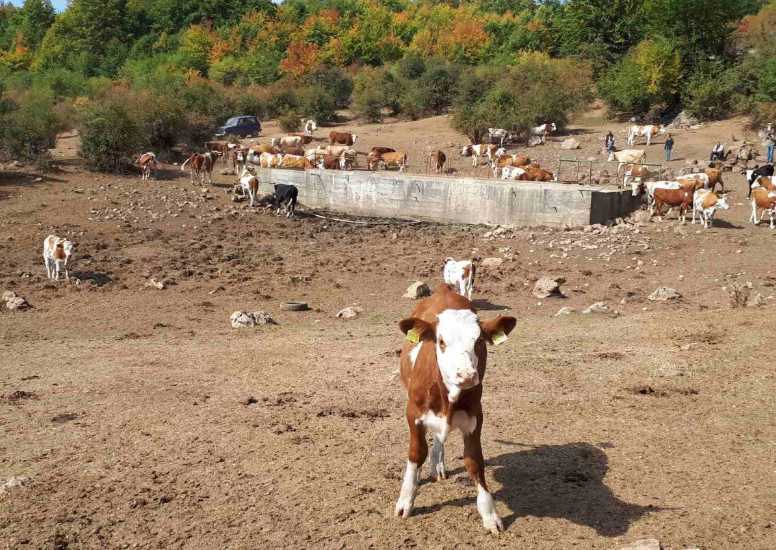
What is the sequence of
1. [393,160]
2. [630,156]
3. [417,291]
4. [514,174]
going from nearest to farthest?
1. [417,291]
2. [514,174]
3. [630,156]
4. [393,160]

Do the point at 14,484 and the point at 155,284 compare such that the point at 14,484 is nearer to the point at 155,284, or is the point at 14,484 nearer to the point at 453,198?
the point at 155,284

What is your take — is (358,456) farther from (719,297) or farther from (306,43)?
(306,43)

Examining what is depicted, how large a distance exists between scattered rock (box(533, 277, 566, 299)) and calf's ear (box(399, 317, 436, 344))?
10535 millimetres

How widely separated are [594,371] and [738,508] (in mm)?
3867

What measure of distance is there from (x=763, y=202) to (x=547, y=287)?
10101 mm

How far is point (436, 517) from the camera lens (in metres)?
5.68

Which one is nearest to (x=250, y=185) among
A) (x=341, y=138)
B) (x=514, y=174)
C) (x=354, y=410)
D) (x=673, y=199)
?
(x=514, y=174)

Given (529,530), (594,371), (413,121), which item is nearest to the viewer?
(529,530)

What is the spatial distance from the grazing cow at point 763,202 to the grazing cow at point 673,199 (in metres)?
1.78

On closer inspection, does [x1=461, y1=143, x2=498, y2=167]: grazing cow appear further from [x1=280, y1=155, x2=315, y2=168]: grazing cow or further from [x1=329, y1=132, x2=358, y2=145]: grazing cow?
[x1=280, y1=155, x2=315, y2=168]: grazing cow

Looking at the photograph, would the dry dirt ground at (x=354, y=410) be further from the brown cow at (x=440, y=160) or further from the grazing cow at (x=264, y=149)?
the grazing cow at (x=264, y=149)

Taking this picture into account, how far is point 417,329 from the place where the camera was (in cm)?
568

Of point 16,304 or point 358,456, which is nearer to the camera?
point 358,456

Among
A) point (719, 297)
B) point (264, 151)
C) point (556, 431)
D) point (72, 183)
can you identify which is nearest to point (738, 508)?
point (556, 431)
